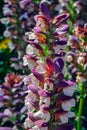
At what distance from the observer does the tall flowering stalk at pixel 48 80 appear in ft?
8.07

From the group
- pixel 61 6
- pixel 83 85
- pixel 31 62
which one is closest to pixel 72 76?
pixel 61 6

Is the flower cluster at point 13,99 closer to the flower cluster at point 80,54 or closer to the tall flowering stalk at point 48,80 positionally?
the flower cluster at point 80,54

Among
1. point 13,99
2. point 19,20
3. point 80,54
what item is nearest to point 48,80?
point 80,54

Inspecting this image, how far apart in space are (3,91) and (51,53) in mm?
923

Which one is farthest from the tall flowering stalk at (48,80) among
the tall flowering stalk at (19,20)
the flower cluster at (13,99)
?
the tall flowering stalk at (19,20)

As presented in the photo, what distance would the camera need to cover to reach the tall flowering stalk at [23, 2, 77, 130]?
96.8 inches

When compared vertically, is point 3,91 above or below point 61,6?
below

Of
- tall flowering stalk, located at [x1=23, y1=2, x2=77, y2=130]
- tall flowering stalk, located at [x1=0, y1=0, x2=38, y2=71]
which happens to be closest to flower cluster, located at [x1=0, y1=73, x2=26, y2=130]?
tall flowering stalk, located at [x1=23, y1=2, x2=77, y2=130]

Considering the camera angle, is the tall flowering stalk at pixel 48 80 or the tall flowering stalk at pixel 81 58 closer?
the tall flowering stalk at pixel 48 80

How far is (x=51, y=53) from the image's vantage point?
2.51 metres

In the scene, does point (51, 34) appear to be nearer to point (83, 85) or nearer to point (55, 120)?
point (55, 120)

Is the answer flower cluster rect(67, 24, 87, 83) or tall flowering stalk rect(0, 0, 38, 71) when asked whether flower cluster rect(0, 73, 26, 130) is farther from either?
tall flowering stalk rect(0, 0, 38, 71)

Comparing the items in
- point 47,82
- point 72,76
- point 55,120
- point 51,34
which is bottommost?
point 72,76

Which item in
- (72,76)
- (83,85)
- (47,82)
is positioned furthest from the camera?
(72,76)
